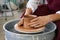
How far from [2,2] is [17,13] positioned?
0.39 m

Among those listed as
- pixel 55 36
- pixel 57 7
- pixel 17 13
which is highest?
pixel 57 7

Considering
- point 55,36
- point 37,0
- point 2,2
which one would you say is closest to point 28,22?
point 55,36

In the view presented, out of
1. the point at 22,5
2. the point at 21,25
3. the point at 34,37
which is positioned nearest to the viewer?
the point at 34,37

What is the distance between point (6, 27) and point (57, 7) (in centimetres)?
36

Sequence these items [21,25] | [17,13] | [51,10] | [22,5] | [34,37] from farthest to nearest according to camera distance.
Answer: [22,5], [17,13], [51,10], [21,25], [34,37]

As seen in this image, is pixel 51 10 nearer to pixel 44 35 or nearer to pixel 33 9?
pixel 33 9

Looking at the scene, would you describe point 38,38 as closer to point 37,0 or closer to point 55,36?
point 55,36

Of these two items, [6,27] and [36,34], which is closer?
[36,34]

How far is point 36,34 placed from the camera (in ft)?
2.62

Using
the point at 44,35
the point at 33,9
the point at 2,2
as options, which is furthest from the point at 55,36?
the point at 2,2

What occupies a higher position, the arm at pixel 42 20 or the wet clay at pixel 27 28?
the arm at pixel 42 20

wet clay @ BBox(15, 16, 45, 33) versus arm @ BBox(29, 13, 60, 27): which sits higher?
arm @ BBox(29, 13, 60, 27)

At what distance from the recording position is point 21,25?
90 cm

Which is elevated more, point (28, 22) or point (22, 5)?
point (28, 22)
